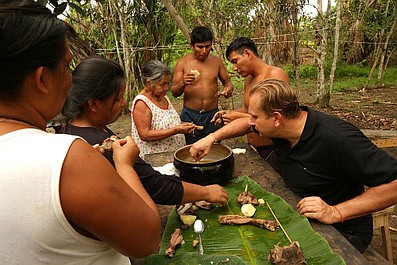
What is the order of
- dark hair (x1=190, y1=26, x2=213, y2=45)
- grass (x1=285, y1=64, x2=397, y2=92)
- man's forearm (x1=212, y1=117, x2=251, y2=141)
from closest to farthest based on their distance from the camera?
1. man's forearm (x1=212, y1=117, x2=251, y2=141)
2. dark hair (x1=190, y1=26, x2=213, y2=45)
3. grass (x1=285, y1=64, x2=397, y2=92)

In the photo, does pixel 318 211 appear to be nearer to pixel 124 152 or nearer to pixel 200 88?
pixel 124 152

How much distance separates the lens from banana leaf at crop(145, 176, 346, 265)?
1.39 metres

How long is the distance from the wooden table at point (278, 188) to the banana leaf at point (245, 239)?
3.7 inches

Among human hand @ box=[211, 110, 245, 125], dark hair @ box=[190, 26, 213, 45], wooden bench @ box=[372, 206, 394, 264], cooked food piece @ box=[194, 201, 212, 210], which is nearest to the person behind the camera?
cooked food piece @ box=[194, 201, 212, 210]

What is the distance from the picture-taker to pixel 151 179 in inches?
64.1

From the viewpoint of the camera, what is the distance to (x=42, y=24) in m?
0.82

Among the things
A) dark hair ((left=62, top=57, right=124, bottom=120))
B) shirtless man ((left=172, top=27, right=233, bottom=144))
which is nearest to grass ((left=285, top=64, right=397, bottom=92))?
shirtless man ((left=172, top=27, right=233, bottom=144))

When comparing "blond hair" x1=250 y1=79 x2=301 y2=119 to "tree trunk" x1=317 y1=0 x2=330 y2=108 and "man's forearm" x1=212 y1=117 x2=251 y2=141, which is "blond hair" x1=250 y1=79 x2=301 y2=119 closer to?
"man's forearm" x1=212 y1=117 x2=251 y2=141

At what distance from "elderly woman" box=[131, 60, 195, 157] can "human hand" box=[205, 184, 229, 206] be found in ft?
4.78

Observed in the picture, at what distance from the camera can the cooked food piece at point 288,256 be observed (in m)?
1.35

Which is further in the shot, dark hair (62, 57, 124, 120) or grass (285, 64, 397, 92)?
grass (285, 64, 397, 92)

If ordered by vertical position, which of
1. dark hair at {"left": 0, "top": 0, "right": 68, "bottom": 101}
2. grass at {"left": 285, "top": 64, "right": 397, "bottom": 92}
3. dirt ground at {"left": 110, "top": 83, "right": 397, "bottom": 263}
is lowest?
dirt ground at {"left": 110, "top": 83, "right": 397, "bottom": 263}

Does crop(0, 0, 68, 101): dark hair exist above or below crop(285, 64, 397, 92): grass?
above

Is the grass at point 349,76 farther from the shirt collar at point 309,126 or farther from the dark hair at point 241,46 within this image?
the shirt collar at point 309,126
